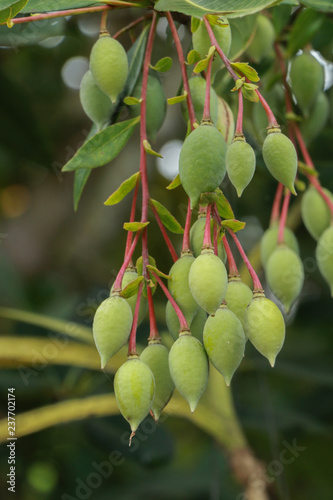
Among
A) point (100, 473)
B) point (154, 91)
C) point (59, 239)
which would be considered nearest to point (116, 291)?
point (154, 91)

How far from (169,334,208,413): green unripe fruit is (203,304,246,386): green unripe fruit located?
0.5 inches

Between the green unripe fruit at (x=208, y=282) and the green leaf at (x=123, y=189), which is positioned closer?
the green unripe fruit at (x=208, y=282)

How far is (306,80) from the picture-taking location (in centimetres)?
90

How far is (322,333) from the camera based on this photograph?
5.38 feet

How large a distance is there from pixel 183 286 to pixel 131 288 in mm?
47

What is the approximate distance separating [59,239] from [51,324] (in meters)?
0.60

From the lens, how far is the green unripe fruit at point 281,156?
0.59 metres

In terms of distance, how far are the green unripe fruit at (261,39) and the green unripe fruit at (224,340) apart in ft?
1.65

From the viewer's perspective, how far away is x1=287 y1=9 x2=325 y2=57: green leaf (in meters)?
0.94

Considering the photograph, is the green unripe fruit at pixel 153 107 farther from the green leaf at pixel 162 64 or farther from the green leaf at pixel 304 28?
the green leaf at pixel 304 28

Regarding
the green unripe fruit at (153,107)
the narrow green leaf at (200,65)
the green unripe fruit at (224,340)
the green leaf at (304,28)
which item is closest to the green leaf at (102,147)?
the green unripe fruit at (153,107)

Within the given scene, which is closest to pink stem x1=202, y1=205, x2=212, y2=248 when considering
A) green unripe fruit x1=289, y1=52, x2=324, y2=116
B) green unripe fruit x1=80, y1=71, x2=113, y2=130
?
green unripe fruit x1=80, y1=71, x2=113, y2=130

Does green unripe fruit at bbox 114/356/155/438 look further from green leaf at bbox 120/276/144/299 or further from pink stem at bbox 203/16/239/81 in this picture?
pink stem at bbox 203/16/239/81

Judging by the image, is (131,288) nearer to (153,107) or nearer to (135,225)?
(135,225)
